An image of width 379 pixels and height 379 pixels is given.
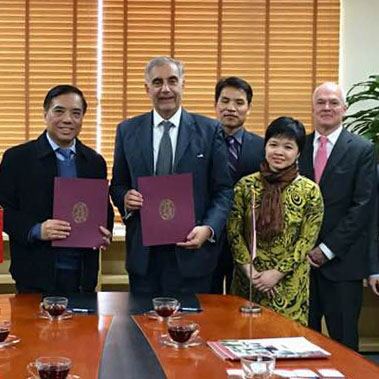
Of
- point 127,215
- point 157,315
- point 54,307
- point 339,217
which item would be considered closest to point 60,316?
point 54,307

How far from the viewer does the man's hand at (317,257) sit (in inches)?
131

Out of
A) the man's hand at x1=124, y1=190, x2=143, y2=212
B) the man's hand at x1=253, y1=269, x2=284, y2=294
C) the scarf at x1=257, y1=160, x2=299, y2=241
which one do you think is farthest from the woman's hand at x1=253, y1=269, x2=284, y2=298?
the man's hand at x1=124, y1=190, x2=143, y2=212

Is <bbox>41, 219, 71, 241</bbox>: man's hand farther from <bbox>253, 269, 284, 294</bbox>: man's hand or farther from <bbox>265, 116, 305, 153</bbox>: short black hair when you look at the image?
<bbox>265, 116, 305, 153</bbox>: short black hair

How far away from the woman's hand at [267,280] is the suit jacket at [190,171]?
0.27m

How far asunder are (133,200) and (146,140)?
1.10ft

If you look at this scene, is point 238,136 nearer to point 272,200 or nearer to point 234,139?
point 234,139

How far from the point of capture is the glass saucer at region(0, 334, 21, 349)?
1.84 m

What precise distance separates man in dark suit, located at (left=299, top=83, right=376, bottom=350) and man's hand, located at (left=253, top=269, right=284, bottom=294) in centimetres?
62

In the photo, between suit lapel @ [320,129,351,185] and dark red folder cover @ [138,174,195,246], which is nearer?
dark red folder cover @ [138,174,195,246]

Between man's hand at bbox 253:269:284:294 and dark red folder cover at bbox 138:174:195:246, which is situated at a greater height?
dark red folder cover at bbox 138:174:195:246

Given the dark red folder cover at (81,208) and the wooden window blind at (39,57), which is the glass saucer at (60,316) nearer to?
the dark red folder cover at (81,208)

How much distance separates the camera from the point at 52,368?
1.49 m

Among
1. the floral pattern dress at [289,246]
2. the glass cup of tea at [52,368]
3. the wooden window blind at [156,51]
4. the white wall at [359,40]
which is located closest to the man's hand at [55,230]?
the floral pattern dress at [289,246]

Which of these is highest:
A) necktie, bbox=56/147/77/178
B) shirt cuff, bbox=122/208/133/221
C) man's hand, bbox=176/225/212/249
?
necktie, bbox=56/147/77/178
